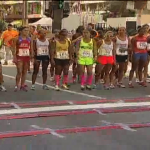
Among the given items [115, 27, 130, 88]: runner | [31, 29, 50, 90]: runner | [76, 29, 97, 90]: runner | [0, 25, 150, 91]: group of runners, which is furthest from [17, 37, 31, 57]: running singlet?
[115, 27, 130, 88]: runner

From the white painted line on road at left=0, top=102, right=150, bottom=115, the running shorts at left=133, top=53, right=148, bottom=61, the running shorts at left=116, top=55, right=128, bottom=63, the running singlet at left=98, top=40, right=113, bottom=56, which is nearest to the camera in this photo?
the white painted line on road at left=0, top=102, right=150, bottom=115

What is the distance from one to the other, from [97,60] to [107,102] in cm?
228

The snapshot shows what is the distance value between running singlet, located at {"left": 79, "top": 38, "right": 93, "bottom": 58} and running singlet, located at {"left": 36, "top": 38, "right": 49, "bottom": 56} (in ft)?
3.08

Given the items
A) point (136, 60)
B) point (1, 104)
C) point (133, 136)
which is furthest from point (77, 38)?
point (133, 136)

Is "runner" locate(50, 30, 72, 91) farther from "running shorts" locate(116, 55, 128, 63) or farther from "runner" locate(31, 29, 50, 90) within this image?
"running shorts" locate(116, 55, 128, 63)

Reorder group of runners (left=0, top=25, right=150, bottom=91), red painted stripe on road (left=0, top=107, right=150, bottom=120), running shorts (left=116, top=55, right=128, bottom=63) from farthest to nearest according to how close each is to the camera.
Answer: running shorts (left=116, top=55, right=128, bottom=63)
group of runners (left=0, top=25, right=150, bottom=91)
red painted stripe on road (left=0, top=107, right=150, bottom=120)

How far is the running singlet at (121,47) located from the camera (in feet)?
37.4

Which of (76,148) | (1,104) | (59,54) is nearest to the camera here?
(76,148)

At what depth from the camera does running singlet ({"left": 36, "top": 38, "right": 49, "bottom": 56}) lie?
10.8 m

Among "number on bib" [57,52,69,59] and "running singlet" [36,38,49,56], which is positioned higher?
"running singlet" [36,38,49,56]

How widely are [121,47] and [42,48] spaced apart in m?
2.30

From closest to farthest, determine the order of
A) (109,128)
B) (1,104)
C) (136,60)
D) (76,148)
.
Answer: (76,148)
(109,128)
(1,104)
(136,60)

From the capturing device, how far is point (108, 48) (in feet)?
36.7

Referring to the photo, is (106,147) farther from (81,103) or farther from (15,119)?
(81,103)
